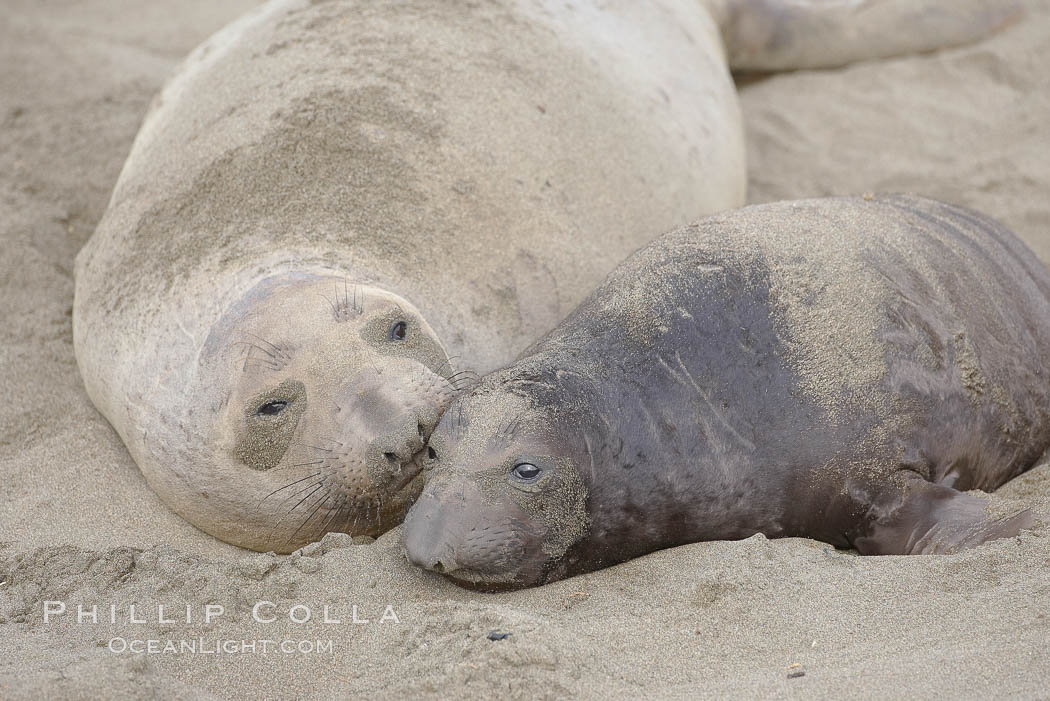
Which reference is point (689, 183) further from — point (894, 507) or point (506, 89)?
point (894, 507)

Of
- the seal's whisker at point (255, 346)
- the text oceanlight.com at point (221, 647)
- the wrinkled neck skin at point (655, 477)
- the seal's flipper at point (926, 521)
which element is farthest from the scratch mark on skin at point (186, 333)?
the seal's flipper at point (926, 521)

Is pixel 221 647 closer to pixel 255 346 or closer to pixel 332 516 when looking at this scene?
pixel 332 516

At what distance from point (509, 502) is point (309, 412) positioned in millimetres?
693

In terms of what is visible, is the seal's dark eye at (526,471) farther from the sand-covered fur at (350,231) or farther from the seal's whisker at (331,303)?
the seal's whisker at (331,303)

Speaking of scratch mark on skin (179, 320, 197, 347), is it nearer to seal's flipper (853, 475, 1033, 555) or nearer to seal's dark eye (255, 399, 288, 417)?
seal's dark eye (255, 399, 288, 417)

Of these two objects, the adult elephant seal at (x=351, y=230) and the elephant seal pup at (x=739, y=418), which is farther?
the adult elephant seal at (x=351, y=230)

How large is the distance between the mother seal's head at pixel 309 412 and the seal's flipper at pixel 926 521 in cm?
118

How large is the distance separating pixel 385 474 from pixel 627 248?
4.33 ft

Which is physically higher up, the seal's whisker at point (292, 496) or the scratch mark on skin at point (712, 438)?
the scratch mark on skin at point (712, 438)

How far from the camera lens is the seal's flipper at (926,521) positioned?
304cm

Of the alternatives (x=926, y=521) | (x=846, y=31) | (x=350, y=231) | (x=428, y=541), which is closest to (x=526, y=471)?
(x=428, y=541)

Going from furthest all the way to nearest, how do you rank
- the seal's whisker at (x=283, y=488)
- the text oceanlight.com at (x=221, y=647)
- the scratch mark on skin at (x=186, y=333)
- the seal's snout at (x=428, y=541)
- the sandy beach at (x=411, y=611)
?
the scratch mark on skin at (x=186, y=333), the seal's whisker at (x=283, y=488), the seal's snout at (x=428, y=541), the text oceanlight.com at (x=221, y=647), the sandy beach at (x=411, y=611)

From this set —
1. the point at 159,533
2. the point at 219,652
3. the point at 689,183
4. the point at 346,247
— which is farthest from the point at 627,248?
the point at 219,652

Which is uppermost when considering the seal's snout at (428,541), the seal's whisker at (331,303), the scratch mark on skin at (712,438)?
the scratch mark on skin at (712,438)
